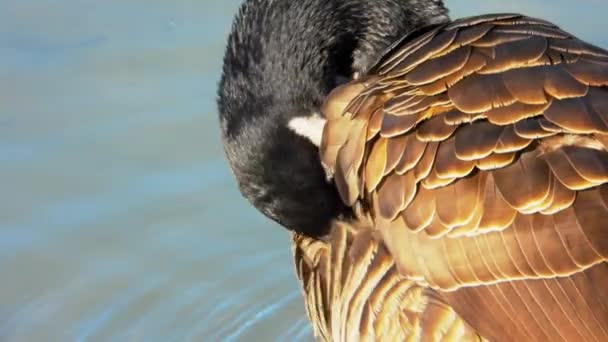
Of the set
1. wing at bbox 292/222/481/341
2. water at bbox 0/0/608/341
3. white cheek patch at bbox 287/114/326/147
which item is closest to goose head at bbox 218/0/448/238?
white cheek patch at bbox 287/114/326/147

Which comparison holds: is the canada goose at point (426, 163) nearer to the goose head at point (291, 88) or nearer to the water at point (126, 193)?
the goose head at point (291, 88)

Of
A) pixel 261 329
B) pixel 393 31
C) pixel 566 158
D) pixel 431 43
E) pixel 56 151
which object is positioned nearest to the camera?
pixel 566 158

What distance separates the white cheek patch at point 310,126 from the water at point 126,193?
174 centimetres

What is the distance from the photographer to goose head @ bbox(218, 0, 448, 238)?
3.52 m

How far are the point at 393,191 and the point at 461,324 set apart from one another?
396mm

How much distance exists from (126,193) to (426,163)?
9.17 feet

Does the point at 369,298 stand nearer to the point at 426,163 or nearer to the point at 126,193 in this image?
the point at 426,163

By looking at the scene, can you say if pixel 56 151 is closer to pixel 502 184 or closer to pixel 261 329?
pixel 261 329

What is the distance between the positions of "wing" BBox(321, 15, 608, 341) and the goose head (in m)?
0.18

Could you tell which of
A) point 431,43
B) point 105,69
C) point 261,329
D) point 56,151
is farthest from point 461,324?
point 105,69

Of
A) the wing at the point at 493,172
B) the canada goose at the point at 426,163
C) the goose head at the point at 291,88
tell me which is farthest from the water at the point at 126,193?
the wing at the point at 493,172

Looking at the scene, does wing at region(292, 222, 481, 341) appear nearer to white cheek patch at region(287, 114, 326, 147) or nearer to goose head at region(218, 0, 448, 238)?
goose head at region(218, 0, 448, 238)

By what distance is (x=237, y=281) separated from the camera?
5281 mm

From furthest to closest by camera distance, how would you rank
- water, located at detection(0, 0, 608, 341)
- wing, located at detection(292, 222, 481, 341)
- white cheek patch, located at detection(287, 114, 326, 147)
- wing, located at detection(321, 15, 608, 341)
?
water, located at detection(0, 0, 608, 341) → white cheek patch, located at detection(287, 114, 326, 147) → wing, located at detection(292, 222, 481, 341) → wing, located at detection(321, 15, 608, 341)
